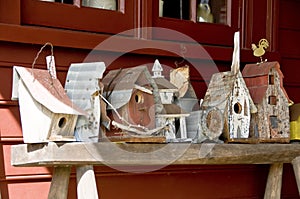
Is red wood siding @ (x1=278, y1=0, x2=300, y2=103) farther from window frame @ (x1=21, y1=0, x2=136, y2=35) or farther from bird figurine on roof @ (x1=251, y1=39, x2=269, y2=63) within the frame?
window frame @ (x1=21, y1=0, x2=136, y2=35)

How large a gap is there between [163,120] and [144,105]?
11cm

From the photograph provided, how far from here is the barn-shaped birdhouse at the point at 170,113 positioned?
6.47ft

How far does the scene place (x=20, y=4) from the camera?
1.98 meters

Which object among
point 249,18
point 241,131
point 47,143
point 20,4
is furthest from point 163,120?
point 249,18

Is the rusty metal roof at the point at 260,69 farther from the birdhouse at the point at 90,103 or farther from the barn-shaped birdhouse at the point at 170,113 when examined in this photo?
the birdhouse at the point at 90,103

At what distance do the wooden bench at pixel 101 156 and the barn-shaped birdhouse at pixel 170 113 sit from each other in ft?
0.41

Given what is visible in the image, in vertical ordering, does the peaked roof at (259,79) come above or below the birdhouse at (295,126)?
above

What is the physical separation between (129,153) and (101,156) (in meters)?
0.10

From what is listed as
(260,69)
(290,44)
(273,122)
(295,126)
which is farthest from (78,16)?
(290,44)

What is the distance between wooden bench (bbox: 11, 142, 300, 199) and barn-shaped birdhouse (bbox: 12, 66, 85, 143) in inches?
1.7

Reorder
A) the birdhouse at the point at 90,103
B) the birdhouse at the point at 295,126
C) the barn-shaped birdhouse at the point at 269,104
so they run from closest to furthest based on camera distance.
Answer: the birdhouse at the point at 90,103 < the barn-shaped birdhouse at the point at 269,104 < the birdhouse at the point at 295,126

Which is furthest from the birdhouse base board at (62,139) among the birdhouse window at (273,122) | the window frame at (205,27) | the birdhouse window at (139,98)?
the birdhouse window at (273,122)

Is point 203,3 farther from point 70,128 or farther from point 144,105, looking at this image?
point 70,128

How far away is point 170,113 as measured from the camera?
6.51 feet
